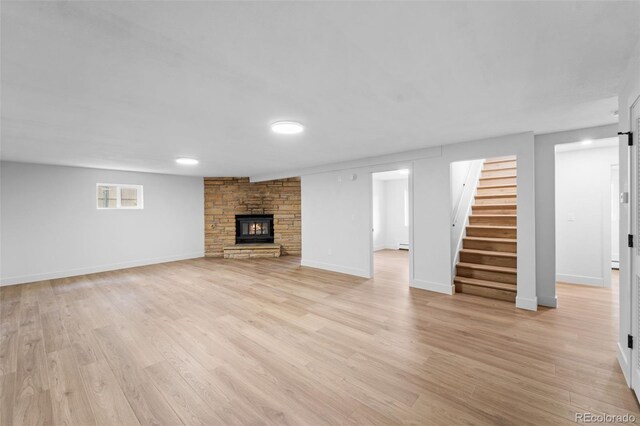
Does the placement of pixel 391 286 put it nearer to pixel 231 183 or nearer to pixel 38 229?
pixel 231 183

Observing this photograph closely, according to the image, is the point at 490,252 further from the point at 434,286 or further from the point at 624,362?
the point at 624,362

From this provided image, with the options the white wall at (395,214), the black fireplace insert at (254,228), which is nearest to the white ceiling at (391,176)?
the white wall at (395,214)

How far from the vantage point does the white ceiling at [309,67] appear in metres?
1.30

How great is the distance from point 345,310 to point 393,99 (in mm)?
2628

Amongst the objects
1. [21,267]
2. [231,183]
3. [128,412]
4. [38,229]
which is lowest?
[128,412]

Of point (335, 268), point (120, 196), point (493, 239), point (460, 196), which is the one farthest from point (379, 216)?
point (120, 196)

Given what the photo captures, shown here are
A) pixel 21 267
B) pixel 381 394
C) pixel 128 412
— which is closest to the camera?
pixel 128 412

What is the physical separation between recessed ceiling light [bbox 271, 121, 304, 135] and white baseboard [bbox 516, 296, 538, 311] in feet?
11.9

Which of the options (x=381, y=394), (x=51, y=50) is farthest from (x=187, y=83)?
(x=381, y=394)

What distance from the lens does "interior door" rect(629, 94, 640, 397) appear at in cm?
186

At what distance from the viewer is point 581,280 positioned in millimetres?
4504

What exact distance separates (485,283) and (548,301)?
0.74 meters

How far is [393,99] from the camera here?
235cm

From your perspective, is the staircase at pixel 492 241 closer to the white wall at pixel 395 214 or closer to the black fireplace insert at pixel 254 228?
the white wall at pixel 395 214
